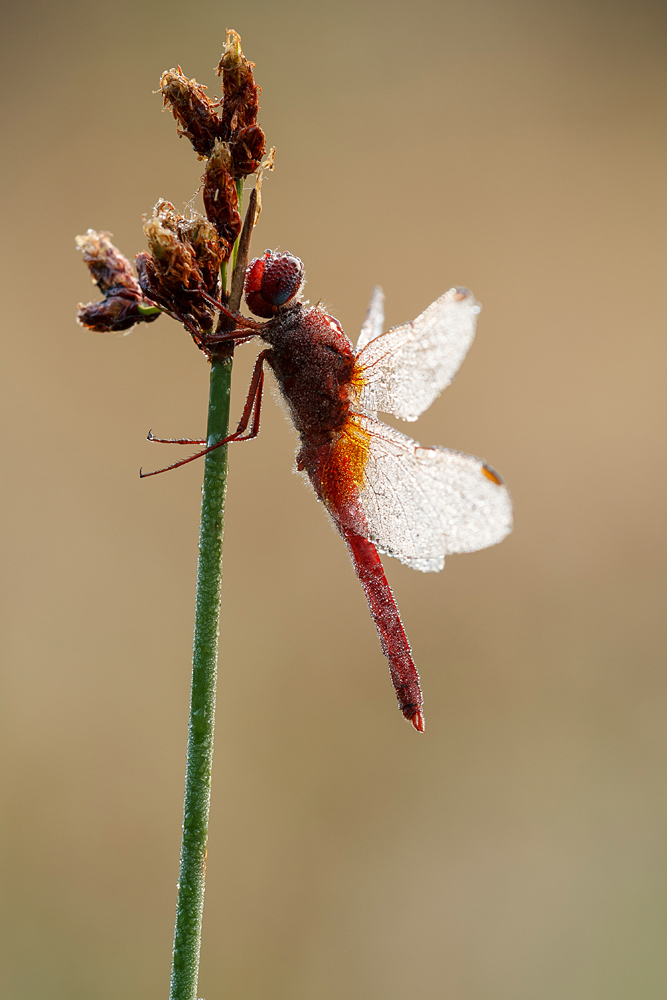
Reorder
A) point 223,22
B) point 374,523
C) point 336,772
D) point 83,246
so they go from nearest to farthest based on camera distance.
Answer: point 83,246, point 374,523, point 336,772, point 223,22

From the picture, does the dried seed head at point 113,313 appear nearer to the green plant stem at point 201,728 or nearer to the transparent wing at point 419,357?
the green plant stem at point 201,728

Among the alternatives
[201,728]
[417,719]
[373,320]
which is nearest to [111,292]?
[201,728]

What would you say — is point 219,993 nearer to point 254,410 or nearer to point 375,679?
point 375,679

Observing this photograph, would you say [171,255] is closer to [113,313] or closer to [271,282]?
[113,313]

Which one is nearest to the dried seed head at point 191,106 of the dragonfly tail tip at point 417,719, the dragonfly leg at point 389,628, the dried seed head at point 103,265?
the dried seed head at point 103,265

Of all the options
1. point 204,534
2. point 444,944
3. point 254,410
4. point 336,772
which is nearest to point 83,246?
point 254,410

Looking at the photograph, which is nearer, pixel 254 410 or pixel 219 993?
A: pixel 254 410

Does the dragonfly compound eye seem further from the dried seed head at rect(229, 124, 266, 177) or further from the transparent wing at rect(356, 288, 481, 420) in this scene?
the dried seed head at rect(229, 124, 266, 177)
